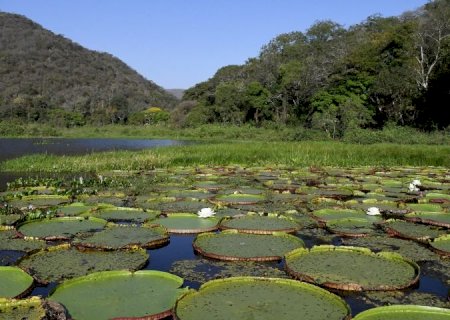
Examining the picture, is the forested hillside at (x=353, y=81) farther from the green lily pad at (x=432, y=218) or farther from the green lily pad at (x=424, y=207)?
the green lily pad at (x=432, y=218)

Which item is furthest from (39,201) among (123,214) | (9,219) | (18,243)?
(18,243)

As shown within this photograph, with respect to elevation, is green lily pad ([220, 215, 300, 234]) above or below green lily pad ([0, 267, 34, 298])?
below

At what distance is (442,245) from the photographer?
16.7ft

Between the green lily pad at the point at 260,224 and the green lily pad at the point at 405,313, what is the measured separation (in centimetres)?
237

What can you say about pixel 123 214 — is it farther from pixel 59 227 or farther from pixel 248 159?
pixel 248 159

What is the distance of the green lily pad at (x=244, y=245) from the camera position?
15.4ft

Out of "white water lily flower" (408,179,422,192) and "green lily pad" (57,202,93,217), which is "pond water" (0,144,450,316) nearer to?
"white water lily flower" (408,179,422,192)

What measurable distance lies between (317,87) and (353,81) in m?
4.52

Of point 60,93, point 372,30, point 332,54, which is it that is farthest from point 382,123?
point 60,93

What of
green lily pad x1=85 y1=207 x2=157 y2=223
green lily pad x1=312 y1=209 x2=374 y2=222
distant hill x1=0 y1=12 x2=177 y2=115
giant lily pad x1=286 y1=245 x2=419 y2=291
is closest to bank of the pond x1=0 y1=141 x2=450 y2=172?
green lily pad x1=85 y1=207 x2=157 y2=223

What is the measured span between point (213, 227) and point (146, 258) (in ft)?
4.86

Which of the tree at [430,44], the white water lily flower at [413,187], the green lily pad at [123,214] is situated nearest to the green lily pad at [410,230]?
the white water lily flower at [413,187]

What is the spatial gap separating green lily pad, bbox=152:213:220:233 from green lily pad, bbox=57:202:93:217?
1.34m

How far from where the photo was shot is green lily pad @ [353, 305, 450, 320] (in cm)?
321
